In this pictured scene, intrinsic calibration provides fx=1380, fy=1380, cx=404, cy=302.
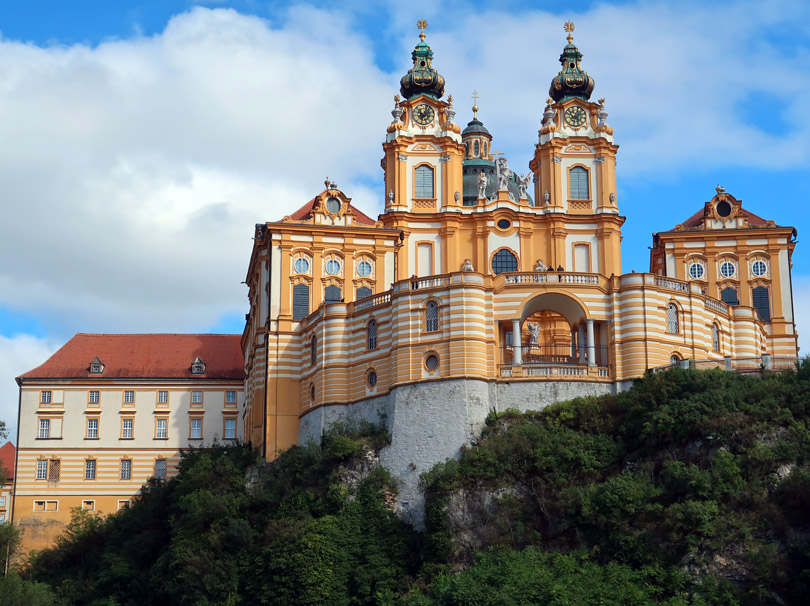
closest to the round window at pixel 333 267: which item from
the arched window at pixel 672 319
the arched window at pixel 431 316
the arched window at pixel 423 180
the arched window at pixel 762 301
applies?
the arched window at pixel 423 180

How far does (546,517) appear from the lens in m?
54.7

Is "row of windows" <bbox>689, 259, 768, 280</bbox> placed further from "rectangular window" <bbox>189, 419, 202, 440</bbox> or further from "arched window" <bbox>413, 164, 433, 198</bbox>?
"rectangular window" <bbox>189, 419, 202, 440</bbox>

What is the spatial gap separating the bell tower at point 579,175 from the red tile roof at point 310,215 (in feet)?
33.6

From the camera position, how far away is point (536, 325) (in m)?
65.8

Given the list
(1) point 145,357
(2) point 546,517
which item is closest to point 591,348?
(2) point 546,517

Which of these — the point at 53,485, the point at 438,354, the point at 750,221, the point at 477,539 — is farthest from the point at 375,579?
the point at 750,221

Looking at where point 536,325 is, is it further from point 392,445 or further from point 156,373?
point 156,373

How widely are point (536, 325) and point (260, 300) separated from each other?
52.3ft

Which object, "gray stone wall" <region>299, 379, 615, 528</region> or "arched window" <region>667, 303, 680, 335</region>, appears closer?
"gray stone wall" <region>299, 379, 615, 528</region>

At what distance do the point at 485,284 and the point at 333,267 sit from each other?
1128 cm

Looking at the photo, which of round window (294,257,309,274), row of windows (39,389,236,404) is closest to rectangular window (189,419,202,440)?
row of windows (39,389,236,404)

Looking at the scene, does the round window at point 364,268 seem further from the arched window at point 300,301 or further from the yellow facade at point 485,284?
the arched window at point 300,301

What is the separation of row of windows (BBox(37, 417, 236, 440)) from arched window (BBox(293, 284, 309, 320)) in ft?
41.6

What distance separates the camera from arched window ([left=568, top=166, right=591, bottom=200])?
76.8m
